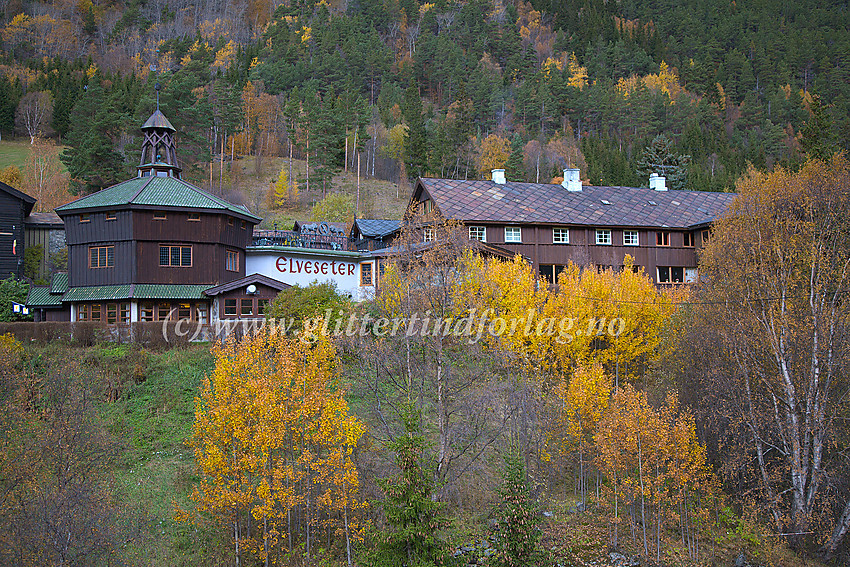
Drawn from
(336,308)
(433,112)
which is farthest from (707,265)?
(433,112)

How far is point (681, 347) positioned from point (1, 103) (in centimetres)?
7733

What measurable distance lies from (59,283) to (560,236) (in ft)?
94.3

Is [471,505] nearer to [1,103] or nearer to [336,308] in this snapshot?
[336,308]

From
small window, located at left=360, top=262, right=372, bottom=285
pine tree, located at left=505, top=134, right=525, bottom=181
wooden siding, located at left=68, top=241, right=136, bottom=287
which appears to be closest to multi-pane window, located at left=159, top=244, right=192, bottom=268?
wooden siding, located at left=68, top=241, right=136, bottom=287

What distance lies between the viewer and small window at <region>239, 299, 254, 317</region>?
33066 millimetres

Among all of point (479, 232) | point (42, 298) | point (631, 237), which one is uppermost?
point (479, 232)

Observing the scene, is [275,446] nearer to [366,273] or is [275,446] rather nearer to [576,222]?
[366,273]

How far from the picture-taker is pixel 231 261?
121ft

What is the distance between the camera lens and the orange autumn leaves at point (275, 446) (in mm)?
19266

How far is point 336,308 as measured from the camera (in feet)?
92.9

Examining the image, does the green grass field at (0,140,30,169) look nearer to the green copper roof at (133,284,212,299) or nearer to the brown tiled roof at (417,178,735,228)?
the green copper roof at (133,284,212,299)

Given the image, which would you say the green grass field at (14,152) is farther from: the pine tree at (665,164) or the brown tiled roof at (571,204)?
the pine tree at (665,164)

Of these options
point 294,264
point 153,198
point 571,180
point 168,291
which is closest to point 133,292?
point 168,291

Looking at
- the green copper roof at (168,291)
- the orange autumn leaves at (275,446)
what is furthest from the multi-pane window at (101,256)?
the orange autumn leaves at (275,446)
